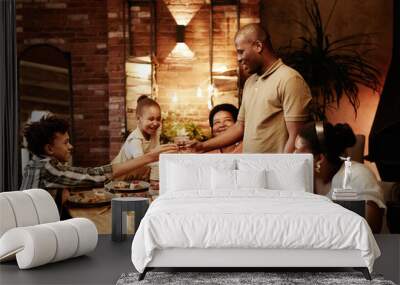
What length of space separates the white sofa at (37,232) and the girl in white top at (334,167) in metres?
2.79

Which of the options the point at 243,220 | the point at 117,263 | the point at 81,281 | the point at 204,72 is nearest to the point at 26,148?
the point at 204,72

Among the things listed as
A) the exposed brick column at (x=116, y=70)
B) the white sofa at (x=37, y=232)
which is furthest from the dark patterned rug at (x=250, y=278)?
the exposed brick column at (x=116, y=70)

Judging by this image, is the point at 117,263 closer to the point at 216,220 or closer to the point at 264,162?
the point at 216,220

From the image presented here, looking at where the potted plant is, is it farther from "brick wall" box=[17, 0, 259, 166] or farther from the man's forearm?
"brick wall" box=[17, 0, 259, 166]

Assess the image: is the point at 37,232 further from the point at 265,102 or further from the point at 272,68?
the point at 272,68

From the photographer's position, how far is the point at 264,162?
684cm

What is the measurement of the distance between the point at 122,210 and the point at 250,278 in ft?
6.59

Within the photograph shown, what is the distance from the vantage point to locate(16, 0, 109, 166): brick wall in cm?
764

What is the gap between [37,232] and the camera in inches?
198

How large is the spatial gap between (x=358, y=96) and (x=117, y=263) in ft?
11.8

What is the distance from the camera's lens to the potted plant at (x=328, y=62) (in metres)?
7.47

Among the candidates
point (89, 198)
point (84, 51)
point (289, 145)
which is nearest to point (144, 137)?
point (89, 198)

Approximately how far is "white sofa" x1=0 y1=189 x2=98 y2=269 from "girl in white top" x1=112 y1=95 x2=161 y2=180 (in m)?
1.89

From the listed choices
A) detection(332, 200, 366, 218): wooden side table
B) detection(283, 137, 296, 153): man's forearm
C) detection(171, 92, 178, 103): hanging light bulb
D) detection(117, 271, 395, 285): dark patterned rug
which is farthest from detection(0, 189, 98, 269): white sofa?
detection(283, 137, 296, 153): man's forearm
